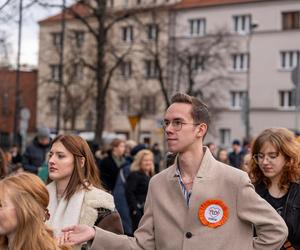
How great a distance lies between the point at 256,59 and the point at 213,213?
56.5 meters

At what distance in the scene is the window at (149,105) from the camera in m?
57.6

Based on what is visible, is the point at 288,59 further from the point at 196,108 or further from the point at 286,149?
the point at 196,108

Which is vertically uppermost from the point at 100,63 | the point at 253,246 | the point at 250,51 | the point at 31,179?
the point at 250,51

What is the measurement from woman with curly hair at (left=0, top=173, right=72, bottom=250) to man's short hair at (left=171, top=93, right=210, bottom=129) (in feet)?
4.06

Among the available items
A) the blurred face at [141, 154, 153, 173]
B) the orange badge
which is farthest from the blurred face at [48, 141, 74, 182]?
the blurred face at [141, 154, 153, 173]

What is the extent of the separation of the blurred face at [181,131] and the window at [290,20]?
55133mm

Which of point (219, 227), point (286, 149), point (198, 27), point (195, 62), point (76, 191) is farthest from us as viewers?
point (198, 27)

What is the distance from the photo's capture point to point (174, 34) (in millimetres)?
63750

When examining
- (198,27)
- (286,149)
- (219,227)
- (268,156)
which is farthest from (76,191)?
(198,27)

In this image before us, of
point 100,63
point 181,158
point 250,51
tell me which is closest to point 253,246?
point 181,158

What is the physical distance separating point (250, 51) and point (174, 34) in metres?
6.53

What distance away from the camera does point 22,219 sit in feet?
13.4

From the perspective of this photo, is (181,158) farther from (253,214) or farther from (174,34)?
(174,34)

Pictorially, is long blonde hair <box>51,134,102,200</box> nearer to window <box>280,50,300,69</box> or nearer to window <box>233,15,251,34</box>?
window <box>280,50,300,69</box>
